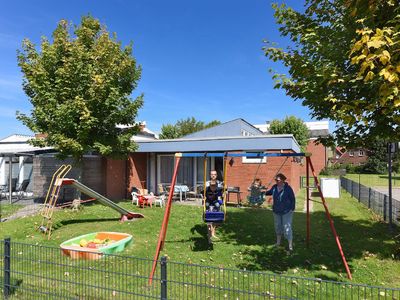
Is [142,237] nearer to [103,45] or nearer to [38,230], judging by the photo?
[38,230]

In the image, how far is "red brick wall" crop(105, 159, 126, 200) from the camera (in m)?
17.1

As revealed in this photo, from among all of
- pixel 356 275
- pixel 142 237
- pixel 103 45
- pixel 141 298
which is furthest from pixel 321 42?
pixel 103 45

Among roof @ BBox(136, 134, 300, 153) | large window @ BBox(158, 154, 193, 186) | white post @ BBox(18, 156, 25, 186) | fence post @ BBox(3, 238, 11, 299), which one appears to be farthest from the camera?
white post @ BBox(18, 156, 25, 186)

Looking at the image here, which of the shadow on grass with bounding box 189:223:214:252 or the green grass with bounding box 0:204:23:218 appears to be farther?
the green grass with bounding box 0:204:23:218

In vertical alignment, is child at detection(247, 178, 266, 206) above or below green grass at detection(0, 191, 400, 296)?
above

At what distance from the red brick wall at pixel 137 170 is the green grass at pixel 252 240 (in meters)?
4.49

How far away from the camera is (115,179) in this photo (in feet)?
Answer: 57.7

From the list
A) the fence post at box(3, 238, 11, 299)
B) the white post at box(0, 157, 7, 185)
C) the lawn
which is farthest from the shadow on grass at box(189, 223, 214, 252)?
the white post at box(0, 157, 7, 185)

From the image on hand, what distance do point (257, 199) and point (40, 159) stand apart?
421 inches

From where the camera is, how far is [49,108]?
1284 cm

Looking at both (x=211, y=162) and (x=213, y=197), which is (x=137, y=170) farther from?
(x=213, y=197)

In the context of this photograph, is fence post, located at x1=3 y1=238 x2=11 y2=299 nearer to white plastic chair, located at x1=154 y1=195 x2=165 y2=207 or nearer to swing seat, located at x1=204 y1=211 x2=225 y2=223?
swing seat, located at x1=204 y1=211 x2=225 y2=223

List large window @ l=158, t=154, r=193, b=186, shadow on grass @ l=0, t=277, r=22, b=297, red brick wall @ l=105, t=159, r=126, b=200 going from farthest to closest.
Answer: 1. large window @ l=158, t=154, r=193, b=186
2. red brick wall @ l=105, t=159, r=126, b=200
3. shadow on grass @ l=0, t=277, r=22, b=297

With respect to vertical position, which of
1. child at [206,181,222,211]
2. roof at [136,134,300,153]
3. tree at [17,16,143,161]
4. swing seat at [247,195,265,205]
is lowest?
swing seat at [247,195,265,205]
